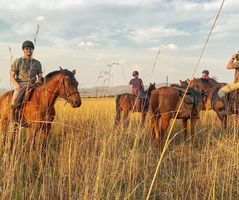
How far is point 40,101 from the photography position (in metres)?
5.18

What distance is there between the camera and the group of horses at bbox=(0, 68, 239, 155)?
196 inches

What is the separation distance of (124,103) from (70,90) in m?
5.61

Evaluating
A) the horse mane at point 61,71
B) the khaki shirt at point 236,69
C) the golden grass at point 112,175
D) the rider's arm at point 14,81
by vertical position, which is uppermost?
the khaki shirt at point 236,69

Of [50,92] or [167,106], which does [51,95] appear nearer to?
[50,92]

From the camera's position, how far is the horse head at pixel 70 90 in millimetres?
5109

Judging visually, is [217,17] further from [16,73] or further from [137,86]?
[137,86]

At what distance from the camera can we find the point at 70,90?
5137 mm

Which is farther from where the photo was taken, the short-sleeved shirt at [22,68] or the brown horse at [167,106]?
the brown horse at [167,106]

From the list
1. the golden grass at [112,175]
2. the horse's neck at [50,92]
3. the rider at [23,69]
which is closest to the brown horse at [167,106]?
the golden grass at [112,175]

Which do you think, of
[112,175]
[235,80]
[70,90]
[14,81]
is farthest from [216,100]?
[112,175]

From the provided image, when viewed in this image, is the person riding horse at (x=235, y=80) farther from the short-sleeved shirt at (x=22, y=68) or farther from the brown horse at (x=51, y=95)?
the short-sleeved shirt at (x=22, y=68)

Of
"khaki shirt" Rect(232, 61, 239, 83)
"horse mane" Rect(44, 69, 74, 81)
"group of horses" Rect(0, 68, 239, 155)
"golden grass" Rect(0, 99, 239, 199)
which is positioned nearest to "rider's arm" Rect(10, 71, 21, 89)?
"group of horses" Rect(0, 68, 239, 155)

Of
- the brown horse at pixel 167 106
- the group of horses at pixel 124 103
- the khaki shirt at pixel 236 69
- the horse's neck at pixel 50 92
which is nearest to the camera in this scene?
the group of horses at pixel 124 103

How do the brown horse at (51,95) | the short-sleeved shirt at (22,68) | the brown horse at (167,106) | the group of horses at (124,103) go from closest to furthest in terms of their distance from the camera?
1. the group of horses at (124,103)
2. the brown horse at (51,95)
3. the short-sleeved shirt at (22,68)
4. the brown horse at (167,106)
